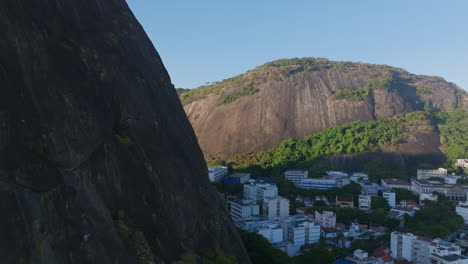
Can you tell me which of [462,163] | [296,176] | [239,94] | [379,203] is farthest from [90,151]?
[239,94]

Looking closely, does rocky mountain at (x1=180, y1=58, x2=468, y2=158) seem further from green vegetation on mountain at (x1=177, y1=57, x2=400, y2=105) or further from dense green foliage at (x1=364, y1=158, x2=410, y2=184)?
dense green foliage at (x1=364, y1=158, x2=410, y2=184)

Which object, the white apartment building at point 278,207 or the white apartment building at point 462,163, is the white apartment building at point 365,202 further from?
the white apartment building at point 462,163

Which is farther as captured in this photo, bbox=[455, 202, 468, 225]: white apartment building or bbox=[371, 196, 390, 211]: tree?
bbox=[371, 196, 390, 211]: tree

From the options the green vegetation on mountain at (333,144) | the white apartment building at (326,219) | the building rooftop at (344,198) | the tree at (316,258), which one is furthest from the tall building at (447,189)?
the tree at (316,258)

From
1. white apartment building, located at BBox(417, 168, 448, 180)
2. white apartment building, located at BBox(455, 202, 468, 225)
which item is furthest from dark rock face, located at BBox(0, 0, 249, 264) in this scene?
white apartment building, located at BBox(417, 168, 448, 180)

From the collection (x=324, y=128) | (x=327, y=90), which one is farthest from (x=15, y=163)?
(x=327, y=90)

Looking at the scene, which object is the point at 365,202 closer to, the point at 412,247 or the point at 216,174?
the point at 412,247

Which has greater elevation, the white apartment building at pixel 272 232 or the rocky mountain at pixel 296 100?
the rocky mountain at pixel 296 100
